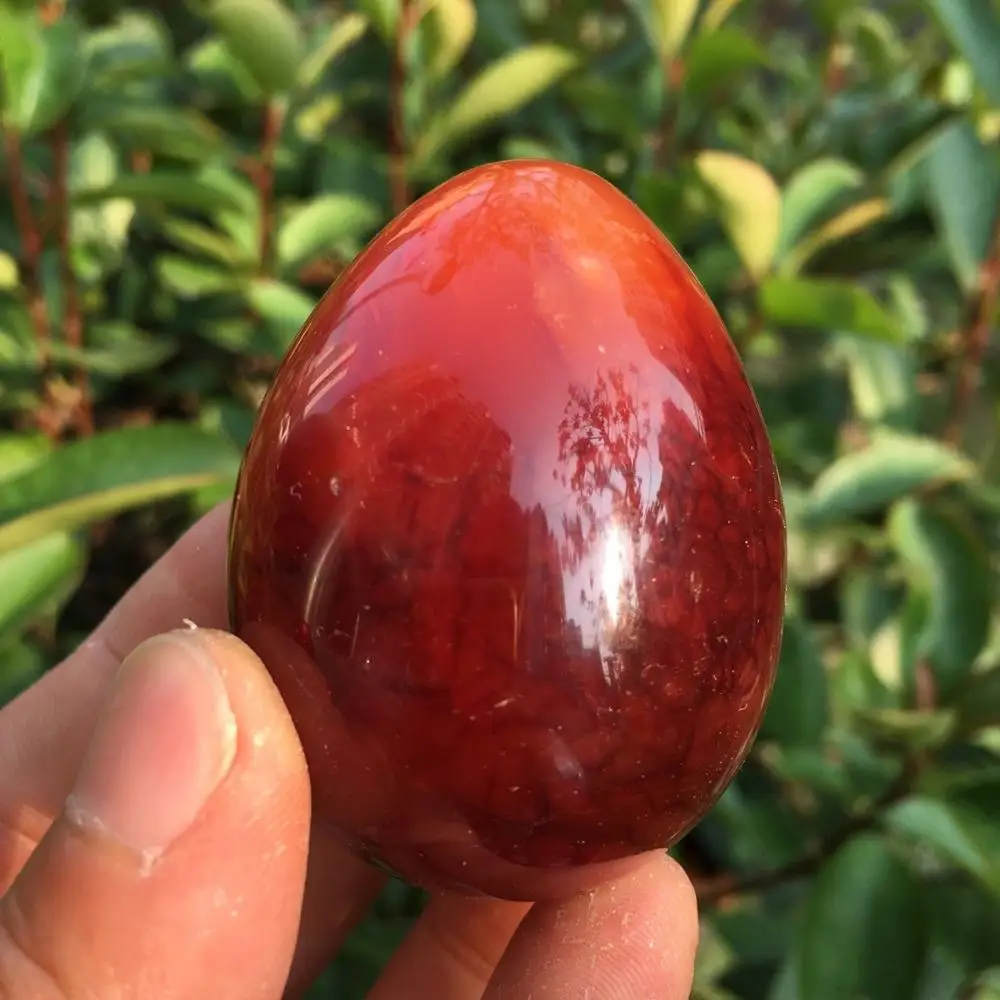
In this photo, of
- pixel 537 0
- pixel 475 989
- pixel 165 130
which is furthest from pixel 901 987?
pixel 537 0

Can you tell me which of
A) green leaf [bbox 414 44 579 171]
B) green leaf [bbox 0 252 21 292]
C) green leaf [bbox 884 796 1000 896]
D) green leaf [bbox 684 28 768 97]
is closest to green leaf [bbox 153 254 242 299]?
green leaf [bbox 0 252 21 292]

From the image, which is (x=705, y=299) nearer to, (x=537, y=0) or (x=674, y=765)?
(x=674, y=765)

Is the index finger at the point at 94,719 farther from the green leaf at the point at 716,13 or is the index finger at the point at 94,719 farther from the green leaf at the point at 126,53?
the green leaf at the point at 716,13

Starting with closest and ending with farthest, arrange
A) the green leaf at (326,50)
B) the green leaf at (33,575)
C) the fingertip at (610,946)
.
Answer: the fingertip at (610,946)
the green leaf at (33,575)
the green leaf at (326,50)

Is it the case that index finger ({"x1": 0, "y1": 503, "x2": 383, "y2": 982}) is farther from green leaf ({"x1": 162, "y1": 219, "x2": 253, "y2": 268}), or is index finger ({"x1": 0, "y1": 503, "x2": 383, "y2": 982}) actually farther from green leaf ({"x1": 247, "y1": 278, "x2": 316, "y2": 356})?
green leaf ({"x1": 162, "y1": 219, "x2": 253, "y2": 268})

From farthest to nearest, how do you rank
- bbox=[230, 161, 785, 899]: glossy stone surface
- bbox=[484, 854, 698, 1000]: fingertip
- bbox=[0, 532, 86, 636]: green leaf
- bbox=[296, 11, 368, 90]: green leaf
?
bbox=[296, 11, 368, 90]: green leaf → bbox=[0, 532, 86, 636]: green leaf → bbox=[484, 854, 698, 1000]: fingertip → bbox=[230, 161, 785, 899]: glossy stone surface

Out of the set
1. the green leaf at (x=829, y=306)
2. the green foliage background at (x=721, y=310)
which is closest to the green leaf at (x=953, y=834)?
the green foliage background at (x=721, y=310)
